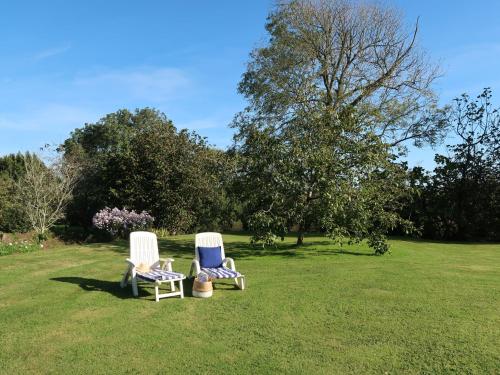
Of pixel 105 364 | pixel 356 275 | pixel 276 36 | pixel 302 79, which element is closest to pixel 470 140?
pixel 302 79

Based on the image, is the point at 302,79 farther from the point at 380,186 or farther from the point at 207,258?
the point at 207,258

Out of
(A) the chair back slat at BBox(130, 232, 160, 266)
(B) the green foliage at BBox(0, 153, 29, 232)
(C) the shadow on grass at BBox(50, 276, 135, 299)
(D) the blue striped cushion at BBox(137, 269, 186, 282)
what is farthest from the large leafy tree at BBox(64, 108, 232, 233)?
(D) the blue striped cushion at BBox(137, 269, 186, 282)

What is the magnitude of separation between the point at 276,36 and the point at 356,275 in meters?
13.2

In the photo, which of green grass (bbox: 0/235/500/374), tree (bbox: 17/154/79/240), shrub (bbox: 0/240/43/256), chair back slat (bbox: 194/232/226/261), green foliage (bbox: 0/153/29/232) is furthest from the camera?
green foliage (bbox: 0/153/29/232)

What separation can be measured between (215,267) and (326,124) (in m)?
6.67

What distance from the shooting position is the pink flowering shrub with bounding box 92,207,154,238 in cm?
1658

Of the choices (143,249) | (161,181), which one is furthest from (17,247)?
(161,181)

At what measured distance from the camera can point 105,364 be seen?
465 cm

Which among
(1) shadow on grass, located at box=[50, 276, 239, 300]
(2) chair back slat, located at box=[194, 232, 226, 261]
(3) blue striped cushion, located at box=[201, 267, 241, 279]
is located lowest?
(1) shadow on grass, located at box=[50, 276, 239, 300]

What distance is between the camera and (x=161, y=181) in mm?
18688

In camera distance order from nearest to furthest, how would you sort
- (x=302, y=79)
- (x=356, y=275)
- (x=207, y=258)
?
1. (x=207, y=258)
2. (x=356, y=275)
3. (x=302, y=79)

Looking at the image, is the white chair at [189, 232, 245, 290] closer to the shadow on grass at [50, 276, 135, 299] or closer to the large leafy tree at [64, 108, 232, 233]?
the shadow on grass at [50, 276, 135, 299]

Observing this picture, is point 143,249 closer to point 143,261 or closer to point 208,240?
point 143,261

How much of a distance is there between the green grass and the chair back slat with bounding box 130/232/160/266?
0.71 m
